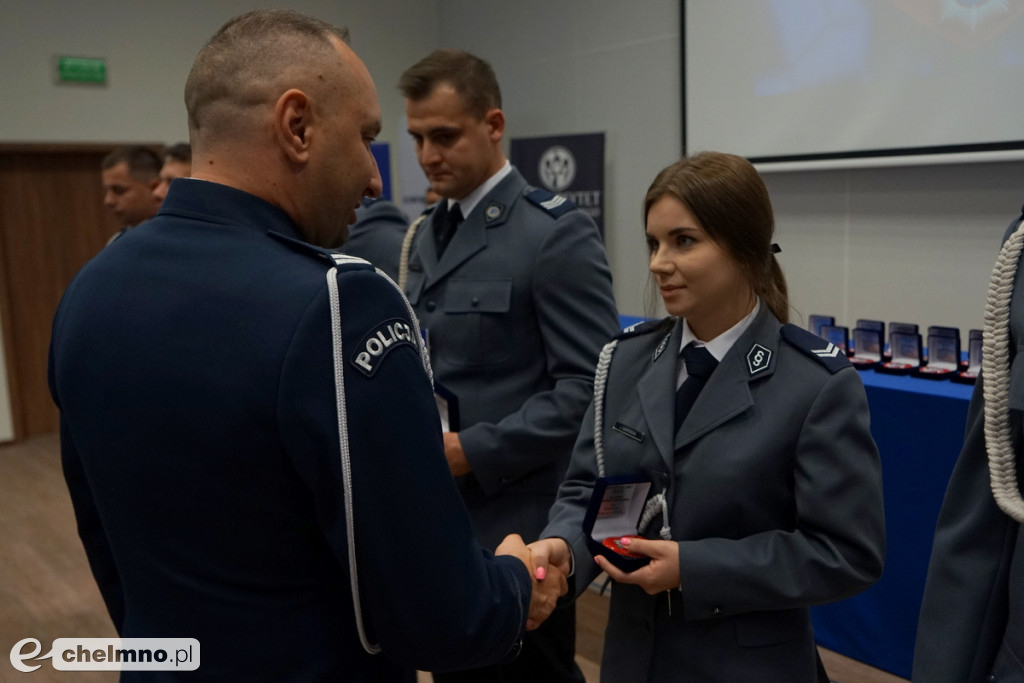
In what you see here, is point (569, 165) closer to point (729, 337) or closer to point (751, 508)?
point (729, 337)

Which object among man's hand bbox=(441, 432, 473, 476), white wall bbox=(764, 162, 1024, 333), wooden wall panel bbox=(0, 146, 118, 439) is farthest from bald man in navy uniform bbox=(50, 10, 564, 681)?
wooden wall panel bbox=(0, 146, 118, 439)

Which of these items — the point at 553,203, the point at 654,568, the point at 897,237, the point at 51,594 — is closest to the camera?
the point at 654,568

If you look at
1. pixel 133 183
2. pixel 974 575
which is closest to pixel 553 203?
pixel 974 575

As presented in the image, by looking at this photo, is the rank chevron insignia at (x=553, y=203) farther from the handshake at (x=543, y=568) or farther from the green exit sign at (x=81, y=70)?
the green exit sign at (x=81, y=70)

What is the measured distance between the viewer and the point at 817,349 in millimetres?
1508

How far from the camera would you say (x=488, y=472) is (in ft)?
6.92

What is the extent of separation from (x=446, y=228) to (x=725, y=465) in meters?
1.18

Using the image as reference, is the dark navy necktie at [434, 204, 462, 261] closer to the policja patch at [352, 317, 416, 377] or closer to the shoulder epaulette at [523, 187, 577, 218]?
the shoulder epaulette at [523, 187, 577, 218]

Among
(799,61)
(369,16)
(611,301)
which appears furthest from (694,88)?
(611,301)

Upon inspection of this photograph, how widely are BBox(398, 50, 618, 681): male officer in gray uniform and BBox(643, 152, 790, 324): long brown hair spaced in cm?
57

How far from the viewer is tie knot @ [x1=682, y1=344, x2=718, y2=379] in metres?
1.59

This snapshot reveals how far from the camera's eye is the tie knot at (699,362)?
1.59m

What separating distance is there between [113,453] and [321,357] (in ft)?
0.89

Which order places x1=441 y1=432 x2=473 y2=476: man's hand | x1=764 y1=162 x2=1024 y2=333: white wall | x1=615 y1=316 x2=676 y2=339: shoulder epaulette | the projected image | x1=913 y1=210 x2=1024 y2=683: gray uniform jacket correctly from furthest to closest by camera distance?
x1=764 y1=162 x2=1024 y2=333: white wall, the projected image, x1=441 y1=432 x2=473 y2=476: man's hand, x1=615 y1=316 x2=676 y2=339: shoulder epaulette, x1=913 y1=210 x2=1024 y2=683: gray uniform jacket
